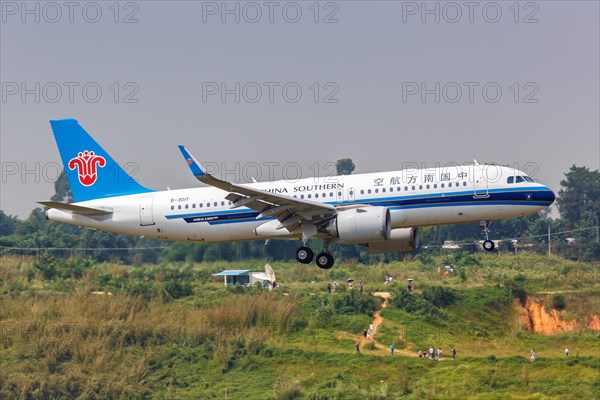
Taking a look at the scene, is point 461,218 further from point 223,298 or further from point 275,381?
point 223,298

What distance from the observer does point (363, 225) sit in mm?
47750

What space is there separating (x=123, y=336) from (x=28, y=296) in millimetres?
13678

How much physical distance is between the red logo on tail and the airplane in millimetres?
3231

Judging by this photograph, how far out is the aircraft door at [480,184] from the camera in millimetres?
48844

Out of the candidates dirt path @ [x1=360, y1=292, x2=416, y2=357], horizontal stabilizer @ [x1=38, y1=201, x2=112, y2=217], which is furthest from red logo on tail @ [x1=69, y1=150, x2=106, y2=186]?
dirt path @ [x1=360, y1=292, x2=416, y2=357]

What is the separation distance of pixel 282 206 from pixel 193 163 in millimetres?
6483

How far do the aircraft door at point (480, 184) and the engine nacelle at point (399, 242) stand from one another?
4.39 m

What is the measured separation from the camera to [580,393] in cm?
6831

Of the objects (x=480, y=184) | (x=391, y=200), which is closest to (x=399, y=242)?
(x=391, y=200)

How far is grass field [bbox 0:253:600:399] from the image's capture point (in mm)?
73250

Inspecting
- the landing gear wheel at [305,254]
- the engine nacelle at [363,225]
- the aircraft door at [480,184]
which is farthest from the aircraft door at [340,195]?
the aircraft door at [480,184]

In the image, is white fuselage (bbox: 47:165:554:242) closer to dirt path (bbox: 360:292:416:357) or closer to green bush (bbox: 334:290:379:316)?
dirt path (bbox: 360:292:416:357)

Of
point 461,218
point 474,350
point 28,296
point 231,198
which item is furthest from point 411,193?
point 28,296

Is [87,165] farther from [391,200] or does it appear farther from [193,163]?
[391,200]
